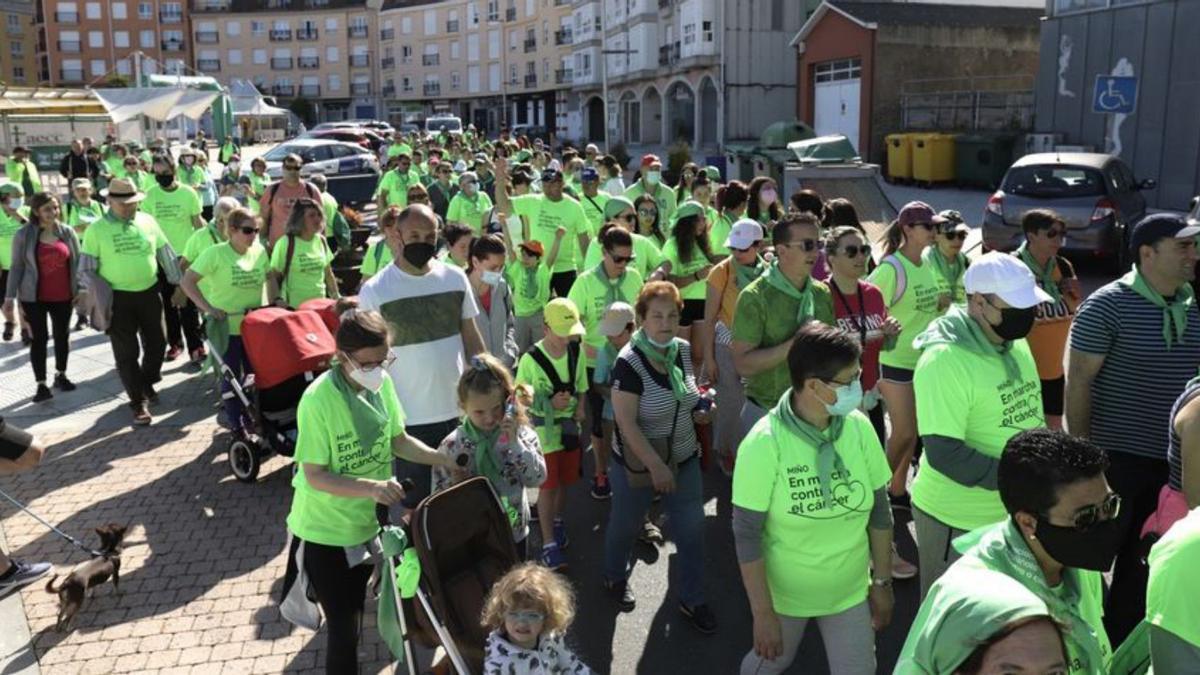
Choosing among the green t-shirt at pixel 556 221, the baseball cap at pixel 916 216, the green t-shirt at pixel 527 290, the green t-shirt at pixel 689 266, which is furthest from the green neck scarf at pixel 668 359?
the green t-shirt at pixel 556 221

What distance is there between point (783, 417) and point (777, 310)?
4.88ft

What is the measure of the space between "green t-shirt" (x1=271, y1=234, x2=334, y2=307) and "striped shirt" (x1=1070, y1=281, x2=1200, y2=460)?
5.34 meters

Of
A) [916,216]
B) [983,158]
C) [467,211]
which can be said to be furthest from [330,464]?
[983,158]

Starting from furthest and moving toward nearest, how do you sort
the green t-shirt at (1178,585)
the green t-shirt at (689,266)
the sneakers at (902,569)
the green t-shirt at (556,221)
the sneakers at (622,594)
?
1. the green t-shirt at (556,221)
2. the green t-shirt at (689,266)
3. the sneakers at (902,569)
4. the sneakers at (622,594)
5. the green t-shirt at (1178,585)

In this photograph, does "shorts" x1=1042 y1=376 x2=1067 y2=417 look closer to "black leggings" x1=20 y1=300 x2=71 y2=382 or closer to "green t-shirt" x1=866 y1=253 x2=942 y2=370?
"green t-shirt" x1=866 y1=253 x2=942 y2=370

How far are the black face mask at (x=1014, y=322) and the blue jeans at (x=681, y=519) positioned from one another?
1.75m

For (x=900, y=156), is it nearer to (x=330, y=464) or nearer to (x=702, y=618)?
(x=702, y=618)

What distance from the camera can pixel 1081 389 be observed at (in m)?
4.04

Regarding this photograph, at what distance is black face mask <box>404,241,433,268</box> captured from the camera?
4836 millimetres

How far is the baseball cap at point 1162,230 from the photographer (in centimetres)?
394

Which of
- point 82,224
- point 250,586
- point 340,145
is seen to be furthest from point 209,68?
point 250,586

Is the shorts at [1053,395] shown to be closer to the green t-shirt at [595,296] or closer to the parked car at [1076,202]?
the green t-shirt at [595,296]

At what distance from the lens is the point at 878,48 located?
29469mm

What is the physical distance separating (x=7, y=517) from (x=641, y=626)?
4300 mm
